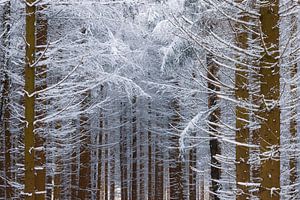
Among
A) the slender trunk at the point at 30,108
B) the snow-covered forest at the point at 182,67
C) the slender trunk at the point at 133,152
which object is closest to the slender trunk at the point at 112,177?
the slender trunk at the point at 133,152

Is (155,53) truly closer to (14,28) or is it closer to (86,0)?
(14,28)

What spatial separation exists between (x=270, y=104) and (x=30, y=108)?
3779 millimetres

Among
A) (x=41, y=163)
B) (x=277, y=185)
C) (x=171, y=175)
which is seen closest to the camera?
(x=277, y=185)

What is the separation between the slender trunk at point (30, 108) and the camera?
7.49 m

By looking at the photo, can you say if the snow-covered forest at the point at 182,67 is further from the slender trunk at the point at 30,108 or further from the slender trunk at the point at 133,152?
the slender trunk at the point at 133,152

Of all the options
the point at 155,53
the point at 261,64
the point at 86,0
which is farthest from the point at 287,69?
the point at 155,53

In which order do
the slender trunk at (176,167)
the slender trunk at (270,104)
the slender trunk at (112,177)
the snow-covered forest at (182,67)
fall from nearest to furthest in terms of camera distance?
the slender trunk at (270,104) → the snow-covered forest at (182,67) → the slender trunk at (176,167) → the slender trunk at (112,177)

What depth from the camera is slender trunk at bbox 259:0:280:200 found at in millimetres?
5484

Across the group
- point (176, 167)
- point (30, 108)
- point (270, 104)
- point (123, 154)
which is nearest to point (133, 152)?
point (123, 154)

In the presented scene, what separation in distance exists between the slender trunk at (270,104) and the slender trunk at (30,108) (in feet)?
11.8

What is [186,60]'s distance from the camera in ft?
46.8

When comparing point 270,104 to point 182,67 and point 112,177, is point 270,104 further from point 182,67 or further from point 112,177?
point 112,177

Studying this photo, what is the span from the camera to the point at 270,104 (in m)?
5.60

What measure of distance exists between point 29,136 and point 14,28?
11.4 feet
